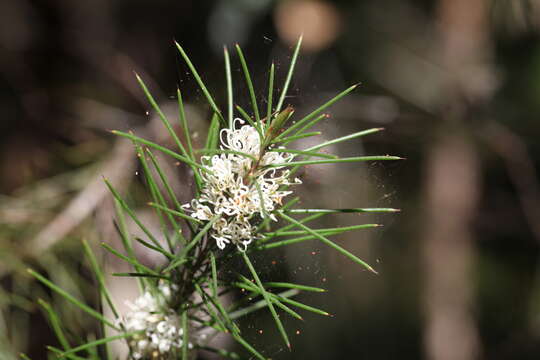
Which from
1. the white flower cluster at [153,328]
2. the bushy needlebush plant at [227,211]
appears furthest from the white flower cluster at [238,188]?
the white flower cluster at [153,328]

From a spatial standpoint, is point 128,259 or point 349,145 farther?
point 349,145

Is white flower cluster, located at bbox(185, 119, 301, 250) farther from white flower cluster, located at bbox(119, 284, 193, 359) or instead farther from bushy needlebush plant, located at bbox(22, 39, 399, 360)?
white flower cluster, located at bbox(119, 284, 193, 359)

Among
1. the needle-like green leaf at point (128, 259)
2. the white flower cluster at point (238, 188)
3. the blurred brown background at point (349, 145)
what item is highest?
the white flower cluster at point (238, 188)

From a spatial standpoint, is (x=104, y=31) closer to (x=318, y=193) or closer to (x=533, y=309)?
(x=318, y=193)

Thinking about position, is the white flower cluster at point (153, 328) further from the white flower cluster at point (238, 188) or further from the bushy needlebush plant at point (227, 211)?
the white flower cluster at point (238, 188)

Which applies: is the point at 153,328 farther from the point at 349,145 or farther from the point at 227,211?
the point at 349,145

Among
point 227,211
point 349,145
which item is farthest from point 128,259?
point 349,145

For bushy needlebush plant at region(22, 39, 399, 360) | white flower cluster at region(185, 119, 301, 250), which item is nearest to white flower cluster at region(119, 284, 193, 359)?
bushy needlebush plant at region(22, 39, 399, 360)
